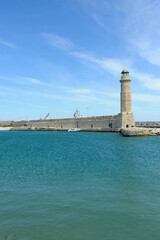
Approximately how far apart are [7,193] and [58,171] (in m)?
4.04

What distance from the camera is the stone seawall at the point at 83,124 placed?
4993cm

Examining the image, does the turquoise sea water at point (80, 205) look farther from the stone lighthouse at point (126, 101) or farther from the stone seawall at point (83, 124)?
the stone seawall at point (83, 124)

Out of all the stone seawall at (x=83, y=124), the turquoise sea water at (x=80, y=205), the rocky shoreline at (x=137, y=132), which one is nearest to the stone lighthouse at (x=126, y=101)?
the stone seawall at (x=83, y=124)

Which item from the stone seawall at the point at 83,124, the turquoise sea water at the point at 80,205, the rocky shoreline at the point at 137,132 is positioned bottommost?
the turquoise sea water at the point at 80,205

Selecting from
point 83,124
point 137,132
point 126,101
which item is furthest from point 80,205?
point 83,124

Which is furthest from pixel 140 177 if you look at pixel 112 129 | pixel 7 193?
pixel 112 129

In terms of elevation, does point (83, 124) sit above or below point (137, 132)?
above

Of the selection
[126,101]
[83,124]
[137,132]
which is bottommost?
[137,132]

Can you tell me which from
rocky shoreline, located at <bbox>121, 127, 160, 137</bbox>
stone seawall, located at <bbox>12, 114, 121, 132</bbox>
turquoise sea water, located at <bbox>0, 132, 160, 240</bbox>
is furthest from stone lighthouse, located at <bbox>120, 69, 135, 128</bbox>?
turquoise sea water, located at <bbox>0, 132, 160, 240</bbox>

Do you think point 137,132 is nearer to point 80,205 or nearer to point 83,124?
point 83,124

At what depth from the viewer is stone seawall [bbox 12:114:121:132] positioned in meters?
49.9

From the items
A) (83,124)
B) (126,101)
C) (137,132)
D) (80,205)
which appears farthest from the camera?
(83,124)

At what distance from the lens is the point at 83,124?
60.8 m

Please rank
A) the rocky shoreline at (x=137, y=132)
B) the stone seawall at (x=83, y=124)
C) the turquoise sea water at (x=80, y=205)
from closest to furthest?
A: the turquoise sea water at (x=80, y=205), the rocky shoreline at (x=137, y=132), the stone seawall at (x=83, y=124)
